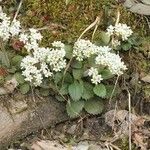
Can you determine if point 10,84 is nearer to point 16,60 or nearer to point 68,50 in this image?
point 16,60

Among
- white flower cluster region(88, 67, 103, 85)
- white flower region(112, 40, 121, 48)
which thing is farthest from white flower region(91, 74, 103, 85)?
white flower region(112, 40, 121, 48)

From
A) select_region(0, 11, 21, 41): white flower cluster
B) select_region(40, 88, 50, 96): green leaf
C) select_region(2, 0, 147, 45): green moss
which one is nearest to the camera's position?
select_region(0, 11, 21, 41): white flower cluster

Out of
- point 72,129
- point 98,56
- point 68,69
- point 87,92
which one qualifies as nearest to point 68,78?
point 68,69

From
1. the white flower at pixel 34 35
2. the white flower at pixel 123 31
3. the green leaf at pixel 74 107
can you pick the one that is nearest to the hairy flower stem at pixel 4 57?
the white flower at pixel 34 35

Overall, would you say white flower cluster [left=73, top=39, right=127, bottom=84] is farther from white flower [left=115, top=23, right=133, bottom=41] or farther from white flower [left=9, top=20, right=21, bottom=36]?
white flower [left=9, top=20, right=21, bottom=36]

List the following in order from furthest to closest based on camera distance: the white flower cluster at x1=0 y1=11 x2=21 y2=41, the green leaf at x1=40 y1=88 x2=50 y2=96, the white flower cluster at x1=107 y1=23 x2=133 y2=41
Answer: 1. the white flower cluster at x1=107 y1=23 x2=133 y2=41
2. the green leaf at x1=40 y1=88 x2=50 y2=96
3. the white flower cluster at x1=0 y1=11 x2=21 y2=41
